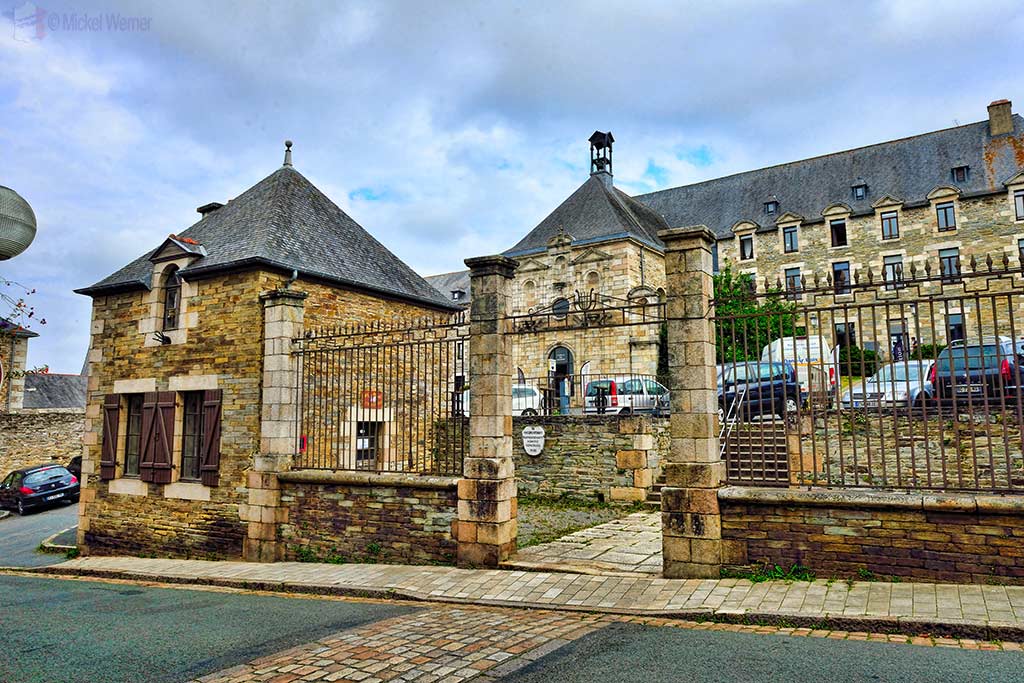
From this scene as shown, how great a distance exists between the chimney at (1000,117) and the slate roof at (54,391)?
47.7 m

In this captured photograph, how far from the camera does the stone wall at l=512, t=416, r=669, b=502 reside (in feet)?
45.4

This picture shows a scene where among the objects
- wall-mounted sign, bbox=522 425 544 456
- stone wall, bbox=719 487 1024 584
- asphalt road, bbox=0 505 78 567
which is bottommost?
asphalt road, bbox=0 505 78 567

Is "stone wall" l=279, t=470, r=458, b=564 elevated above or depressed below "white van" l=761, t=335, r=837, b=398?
below

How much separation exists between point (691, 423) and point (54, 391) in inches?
1656

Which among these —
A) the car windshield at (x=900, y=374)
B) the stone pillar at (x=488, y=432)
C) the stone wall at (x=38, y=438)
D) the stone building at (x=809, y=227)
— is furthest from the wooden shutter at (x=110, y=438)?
the stone building at (x=809, y=227)

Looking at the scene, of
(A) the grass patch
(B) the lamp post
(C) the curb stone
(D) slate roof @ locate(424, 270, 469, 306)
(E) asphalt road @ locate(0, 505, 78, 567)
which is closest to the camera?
(B) the lamp post

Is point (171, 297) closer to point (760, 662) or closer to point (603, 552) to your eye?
point (603, 552)

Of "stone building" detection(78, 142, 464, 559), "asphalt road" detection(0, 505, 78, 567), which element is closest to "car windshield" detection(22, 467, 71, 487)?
"asphalt road" detection(0, 505, 78, 567)

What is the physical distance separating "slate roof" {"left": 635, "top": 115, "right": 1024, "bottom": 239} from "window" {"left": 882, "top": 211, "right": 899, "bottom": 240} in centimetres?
84

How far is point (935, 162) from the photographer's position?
114ft

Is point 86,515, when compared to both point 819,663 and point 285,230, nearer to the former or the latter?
point 285,230

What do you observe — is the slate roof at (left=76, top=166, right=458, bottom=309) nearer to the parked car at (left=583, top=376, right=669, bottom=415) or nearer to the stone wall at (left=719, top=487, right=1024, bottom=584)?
the parked car at (left=583, top=376, right=669, bottom=415)

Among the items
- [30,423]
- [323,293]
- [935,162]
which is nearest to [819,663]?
[323,293]

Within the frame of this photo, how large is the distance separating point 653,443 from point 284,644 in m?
9.86
